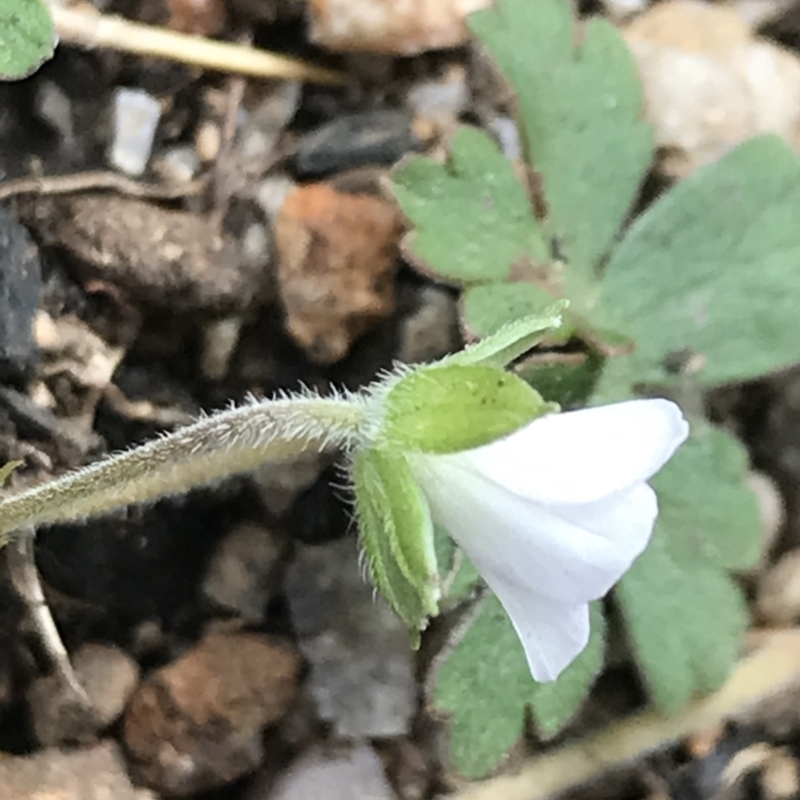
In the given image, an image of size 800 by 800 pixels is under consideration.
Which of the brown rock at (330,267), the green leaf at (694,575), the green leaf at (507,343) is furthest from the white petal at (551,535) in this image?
the green leaf at (694,575)

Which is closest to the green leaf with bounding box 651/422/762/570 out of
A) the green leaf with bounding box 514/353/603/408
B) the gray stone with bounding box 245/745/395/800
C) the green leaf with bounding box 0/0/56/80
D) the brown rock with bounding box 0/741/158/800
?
the green leaf with bounding box 514/353/603/408

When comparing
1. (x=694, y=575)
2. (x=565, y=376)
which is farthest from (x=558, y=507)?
(x=694, y=575)

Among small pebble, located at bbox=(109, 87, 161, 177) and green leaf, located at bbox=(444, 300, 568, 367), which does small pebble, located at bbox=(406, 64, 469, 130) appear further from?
green leaf, located at bbox=(444, 300, 568, 367)

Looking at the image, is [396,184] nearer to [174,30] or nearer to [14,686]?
[174,30]

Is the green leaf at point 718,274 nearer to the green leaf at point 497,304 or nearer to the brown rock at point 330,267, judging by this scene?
the green leaf at point 497,304

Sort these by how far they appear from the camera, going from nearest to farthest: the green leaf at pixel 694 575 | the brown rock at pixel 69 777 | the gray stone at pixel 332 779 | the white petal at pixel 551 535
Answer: the white petal at pixel 551 535 < the brown rock at pixel 69 777 < the gray stone at pixel 332 779 < the green leaf at pixel 694 575
